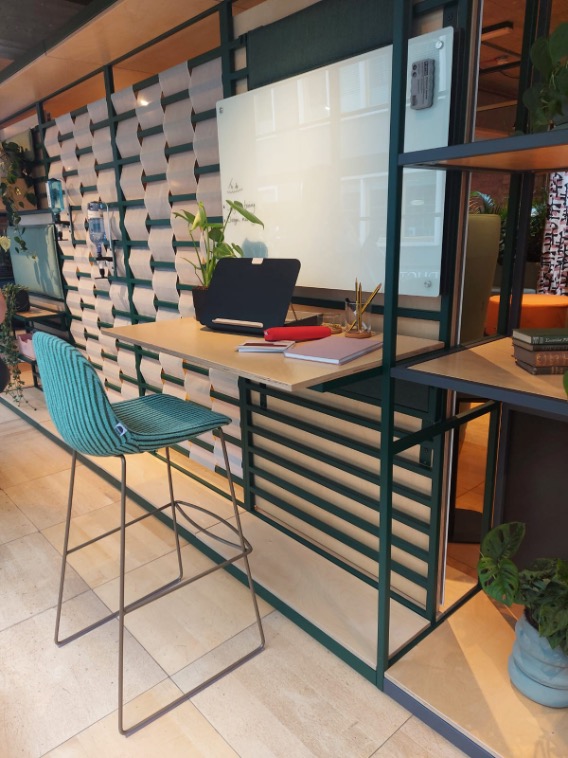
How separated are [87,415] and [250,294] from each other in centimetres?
70

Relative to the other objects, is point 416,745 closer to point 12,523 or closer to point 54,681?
point 54,681

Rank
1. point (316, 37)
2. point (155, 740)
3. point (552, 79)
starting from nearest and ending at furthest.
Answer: point (552, 79) < point (155, 740) < point (316, 37)

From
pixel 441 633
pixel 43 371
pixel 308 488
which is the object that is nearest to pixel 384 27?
pixel 43 371

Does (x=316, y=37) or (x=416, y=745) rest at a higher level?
(x=316, y=37)

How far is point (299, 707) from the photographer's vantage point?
1651 mm

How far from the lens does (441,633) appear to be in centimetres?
184

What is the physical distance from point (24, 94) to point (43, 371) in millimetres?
3331

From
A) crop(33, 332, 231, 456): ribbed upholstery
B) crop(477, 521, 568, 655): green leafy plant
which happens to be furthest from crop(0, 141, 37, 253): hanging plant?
crop(477, 521, 568, 655): green leafy plant

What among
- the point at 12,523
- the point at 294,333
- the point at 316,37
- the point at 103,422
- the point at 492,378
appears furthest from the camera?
the point at 12,523

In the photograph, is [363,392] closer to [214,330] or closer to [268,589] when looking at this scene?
[214,330]

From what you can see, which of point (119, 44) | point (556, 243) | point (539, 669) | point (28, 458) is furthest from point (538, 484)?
point (556, 243)

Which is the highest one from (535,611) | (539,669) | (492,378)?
(492,378)

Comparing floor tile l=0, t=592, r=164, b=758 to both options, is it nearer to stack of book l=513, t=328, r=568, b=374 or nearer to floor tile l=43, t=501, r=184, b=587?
floor tile l=43, t=501, r=184, b=587

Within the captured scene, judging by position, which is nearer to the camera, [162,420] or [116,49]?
[162,420]
